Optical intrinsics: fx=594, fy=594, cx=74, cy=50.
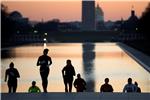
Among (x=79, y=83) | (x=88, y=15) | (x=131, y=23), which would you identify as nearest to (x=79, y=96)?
(x=79, y=83)

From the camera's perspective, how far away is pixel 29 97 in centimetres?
1284

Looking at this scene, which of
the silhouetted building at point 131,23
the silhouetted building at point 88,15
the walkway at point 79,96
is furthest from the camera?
the silhouetted building at point 88,15

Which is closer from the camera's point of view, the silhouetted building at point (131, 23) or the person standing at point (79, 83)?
the person standing at point (79, 83)

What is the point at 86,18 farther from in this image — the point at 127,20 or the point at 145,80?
the point at 145,80

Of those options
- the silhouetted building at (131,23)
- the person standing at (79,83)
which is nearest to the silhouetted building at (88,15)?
the silhouetted building at (131,23)

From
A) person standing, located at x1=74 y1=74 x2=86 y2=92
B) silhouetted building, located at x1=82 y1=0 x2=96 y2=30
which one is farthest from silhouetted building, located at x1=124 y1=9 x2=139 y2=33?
person standing, located at x1=74 y1=74 x2=86 y2=92

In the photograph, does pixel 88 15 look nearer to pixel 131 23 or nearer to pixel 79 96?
pixel 131 23

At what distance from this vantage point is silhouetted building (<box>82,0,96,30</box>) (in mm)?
169250

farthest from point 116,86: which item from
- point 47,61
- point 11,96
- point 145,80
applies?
point 11,96

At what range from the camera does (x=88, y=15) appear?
171375 millimetres

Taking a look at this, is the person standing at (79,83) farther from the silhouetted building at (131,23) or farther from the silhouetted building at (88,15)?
the silhouetted building at (88,15)

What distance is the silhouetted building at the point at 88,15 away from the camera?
16925 cm

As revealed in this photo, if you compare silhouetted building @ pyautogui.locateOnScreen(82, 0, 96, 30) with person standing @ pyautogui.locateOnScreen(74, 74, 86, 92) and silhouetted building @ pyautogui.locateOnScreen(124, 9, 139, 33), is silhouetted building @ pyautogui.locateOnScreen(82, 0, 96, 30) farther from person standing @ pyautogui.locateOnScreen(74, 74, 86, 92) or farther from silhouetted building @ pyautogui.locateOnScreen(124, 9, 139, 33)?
person standing @ pyautogui.locateOnScreen(74, 74, 86, 92)

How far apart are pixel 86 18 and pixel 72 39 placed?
52.1 m
